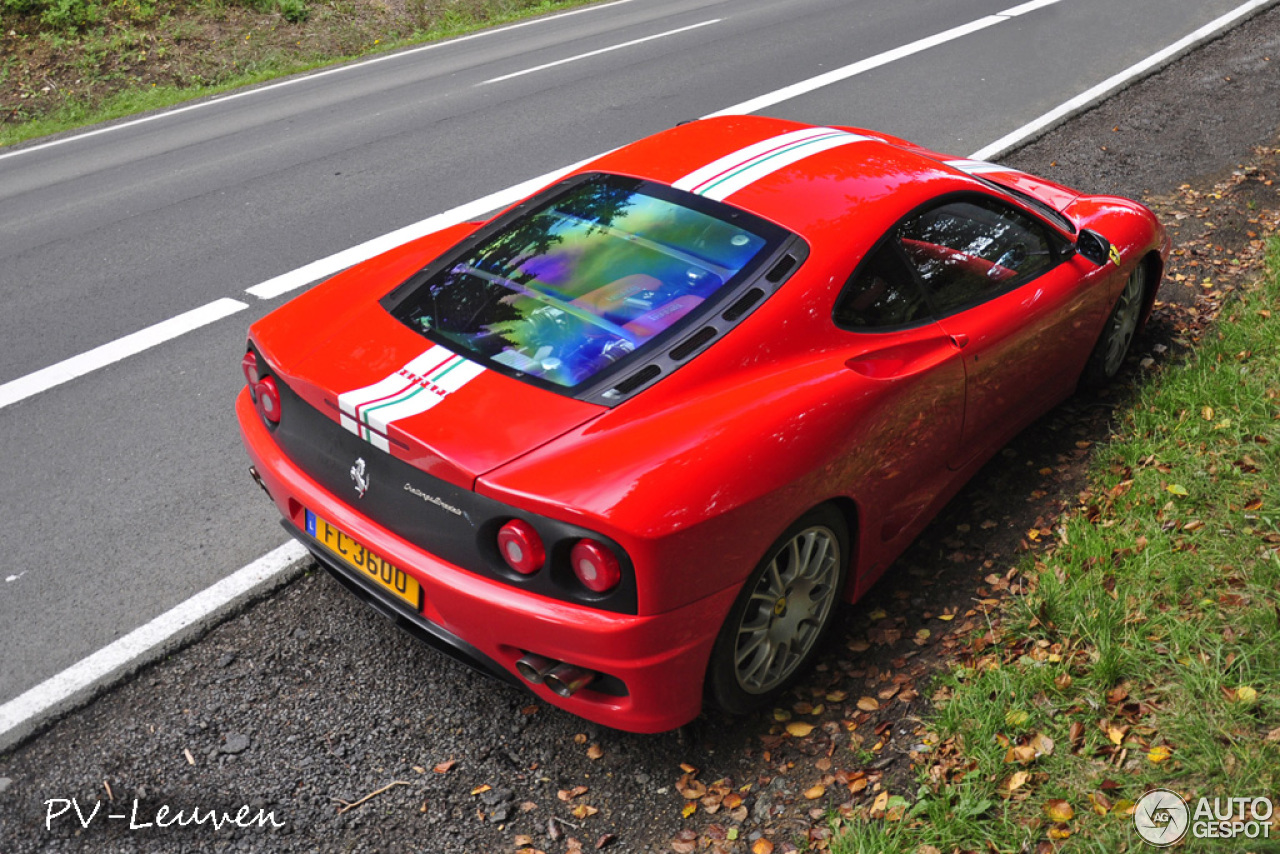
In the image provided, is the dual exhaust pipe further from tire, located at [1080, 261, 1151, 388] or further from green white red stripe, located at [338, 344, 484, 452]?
tire, located at [1080, 261, 1151, 388]

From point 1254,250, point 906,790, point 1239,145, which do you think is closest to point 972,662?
point 906,790

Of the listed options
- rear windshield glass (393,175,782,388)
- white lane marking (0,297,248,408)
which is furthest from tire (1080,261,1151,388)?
white lane marking (0,297,248,408)

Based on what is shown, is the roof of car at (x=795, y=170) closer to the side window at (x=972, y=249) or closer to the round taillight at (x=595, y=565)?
the side window at (x=972, y=249)

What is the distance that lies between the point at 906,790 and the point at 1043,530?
1.49 metres

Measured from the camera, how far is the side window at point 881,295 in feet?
10.9

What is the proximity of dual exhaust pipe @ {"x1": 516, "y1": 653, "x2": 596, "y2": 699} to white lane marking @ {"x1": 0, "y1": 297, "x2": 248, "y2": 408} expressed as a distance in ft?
12.6

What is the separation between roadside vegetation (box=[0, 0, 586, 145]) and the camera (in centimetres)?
1241

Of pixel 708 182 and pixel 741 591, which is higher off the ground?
pixel 708 182

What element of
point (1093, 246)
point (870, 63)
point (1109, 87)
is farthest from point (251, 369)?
point (870, 63)

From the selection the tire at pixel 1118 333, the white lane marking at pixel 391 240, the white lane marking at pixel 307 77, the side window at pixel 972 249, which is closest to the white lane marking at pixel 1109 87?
the tire at pixel 1118 333

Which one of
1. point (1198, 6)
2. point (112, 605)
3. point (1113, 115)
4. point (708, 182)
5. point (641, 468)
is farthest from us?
point (1198, 6)

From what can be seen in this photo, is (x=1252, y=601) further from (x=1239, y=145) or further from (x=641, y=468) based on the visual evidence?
(x=1239, y=145)

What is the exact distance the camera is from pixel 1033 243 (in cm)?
408

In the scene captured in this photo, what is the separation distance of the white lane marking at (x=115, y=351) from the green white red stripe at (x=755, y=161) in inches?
142
